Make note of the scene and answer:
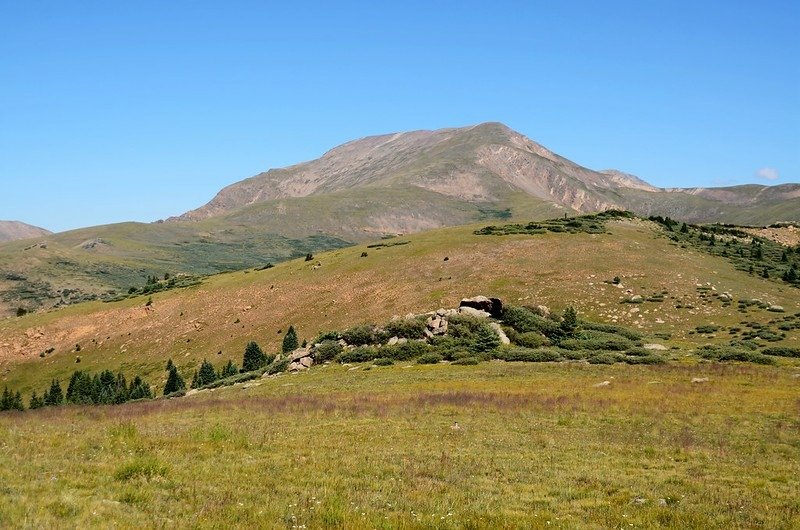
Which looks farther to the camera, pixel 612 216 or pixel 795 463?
pixel 612 216

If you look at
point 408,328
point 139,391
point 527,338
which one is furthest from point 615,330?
point 139,391

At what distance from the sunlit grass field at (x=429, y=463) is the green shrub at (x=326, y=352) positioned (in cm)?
1916

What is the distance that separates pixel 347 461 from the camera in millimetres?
16156

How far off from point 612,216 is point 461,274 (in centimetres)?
5180

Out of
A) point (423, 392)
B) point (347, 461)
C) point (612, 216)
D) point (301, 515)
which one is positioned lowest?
point (423, 392)

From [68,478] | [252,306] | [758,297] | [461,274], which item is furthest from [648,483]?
[252,306]

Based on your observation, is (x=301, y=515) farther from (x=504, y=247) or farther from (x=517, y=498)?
(x=504, y=247)

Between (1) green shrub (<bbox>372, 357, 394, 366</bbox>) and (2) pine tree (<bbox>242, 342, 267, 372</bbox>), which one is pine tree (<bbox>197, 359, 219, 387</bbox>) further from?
(1) green shrub (<bbox>372, 357, 394, 366</bbox>)

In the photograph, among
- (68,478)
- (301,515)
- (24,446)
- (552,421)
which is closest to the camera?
(301,515)

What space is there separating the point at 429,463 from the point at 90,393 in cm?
6908

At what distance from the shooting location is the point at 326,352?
52.5m

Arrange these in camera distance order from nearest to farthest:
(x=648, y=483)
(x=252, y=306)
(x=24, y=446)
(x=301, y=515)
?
Answer: (x=301, y=515)
(x=648, y=483)
(x=24, y=446)
(x=252, y=306)

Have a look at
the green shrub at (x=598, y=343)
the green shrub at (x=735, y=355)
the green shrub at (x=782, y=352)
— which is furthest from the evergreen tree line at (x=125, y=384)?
the green shrub at (x=782, y=352)

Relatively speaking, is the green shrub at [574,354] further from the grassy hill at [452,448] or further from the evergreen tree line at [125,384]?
the evergreen tree line at [125,384]
